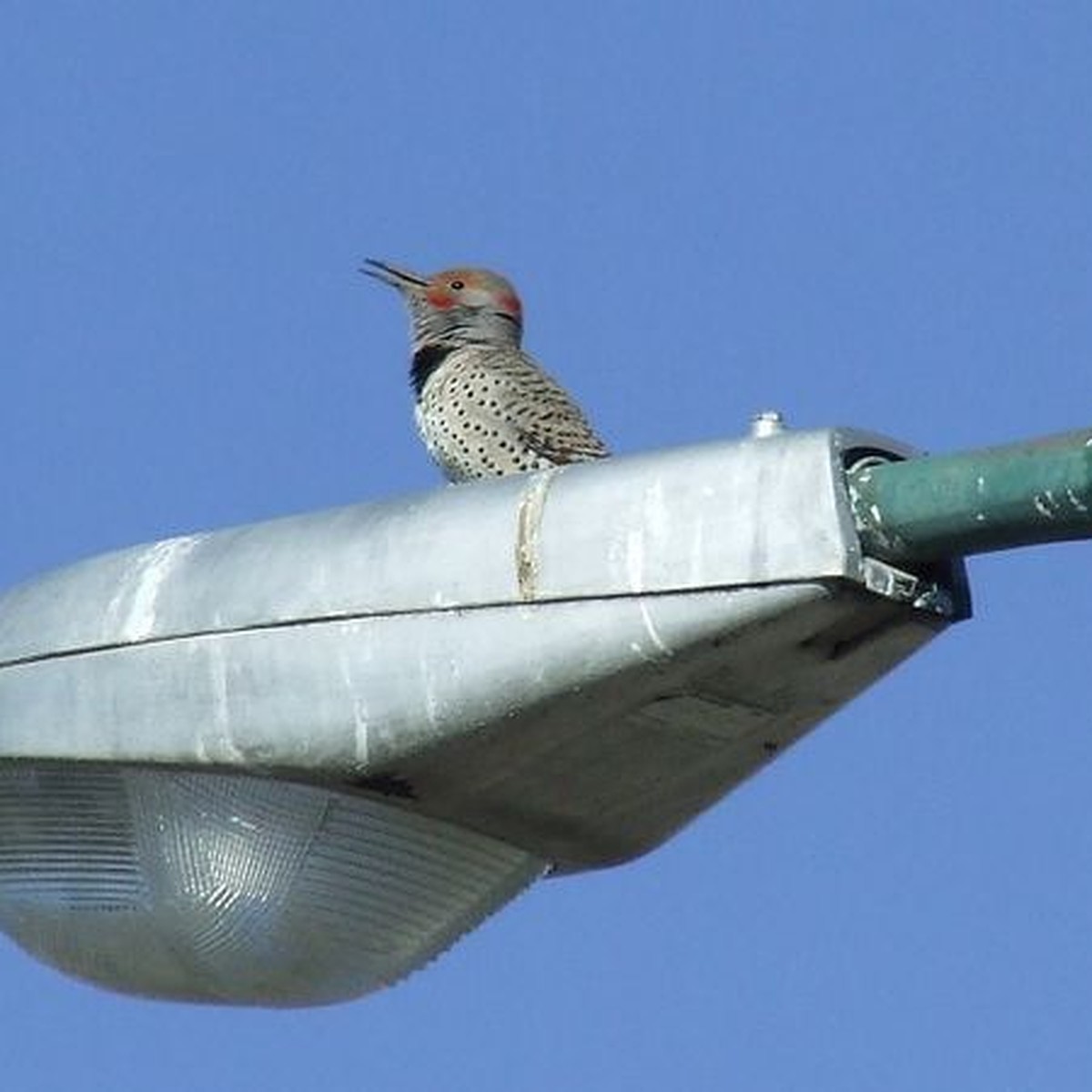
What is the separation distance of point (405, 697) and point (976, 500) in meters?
0.59

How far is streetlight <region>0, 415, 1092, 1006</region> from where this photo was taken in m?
2.82

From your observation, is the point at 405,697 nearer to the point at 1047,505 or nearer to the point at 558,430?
the point at 1047,505

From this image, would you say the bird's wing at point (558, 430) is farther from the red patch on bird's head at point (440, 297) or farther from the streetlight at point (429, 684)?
the streetlight at point (429, 684)

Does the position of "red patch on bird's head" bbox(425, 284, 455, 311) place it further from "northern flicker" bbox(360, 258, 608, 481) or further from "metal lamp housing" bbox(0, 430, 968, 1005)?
"metal lamp housing" bbox(0, 430, 968, 1005)

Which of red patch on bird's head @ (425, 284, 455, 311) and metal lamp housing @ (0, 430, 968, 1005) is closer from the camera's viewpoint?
metal lamp housing @ (0, 430, 968, 1005)

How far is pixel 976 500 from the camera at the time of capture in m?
2.71

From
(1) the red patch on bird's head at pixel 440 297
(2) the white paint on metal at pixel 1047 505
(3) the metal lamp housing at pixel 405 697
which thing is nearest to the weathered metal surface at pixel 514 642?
(3) the metal lamp housing at pixel 405 697

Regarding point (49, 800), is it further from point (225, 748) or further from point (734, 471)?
point (734, 471)

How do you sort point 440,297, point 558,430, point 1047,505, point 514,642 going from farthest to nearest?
point 440,297
point 558,430
point 514,642
point 1047,505

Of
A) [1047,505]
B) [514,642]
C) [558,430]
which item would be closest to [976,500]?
[1047,505]

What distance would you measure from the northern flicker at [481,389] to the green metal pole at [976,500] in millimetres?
5274

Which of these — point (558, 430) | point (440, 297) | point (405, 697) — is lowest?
point (405, 697)

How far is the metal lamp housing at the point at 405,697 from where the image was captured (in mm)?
2848

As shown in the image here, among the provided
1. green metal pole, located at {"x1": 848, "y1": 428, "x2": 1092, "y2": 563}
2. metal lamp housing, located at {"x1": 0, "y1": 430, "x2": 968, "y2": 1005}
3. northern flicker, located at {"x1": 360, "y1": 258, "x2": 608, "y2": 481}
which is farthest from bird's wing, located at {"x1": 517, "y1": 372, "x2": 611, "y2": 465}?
green metal pole, located at {"x1": 848, "y1": 428, "x2": 1092, "y2": 563}
